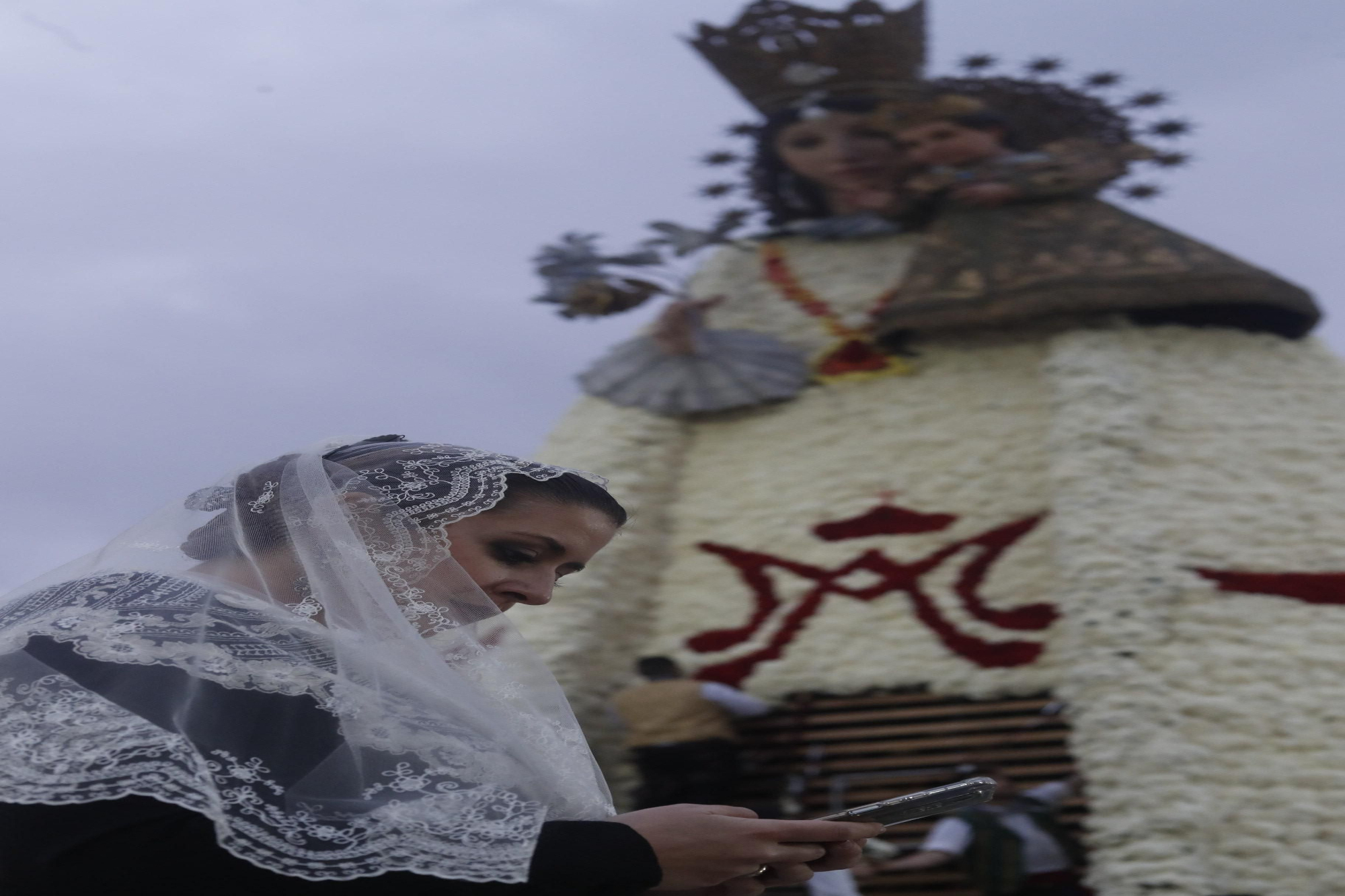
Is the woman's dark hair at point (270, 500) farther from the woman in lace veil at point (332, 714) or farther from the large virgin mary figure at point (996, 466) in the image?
the large virgin mary figure at point (996, 466)

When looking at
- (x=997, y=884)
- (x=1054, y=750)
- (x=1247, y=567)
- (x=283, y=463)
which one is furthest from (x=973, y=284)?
(x=283, y=463)

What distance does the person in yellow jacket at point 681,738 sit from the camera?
15.4 ft

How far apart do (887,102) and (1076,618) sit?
3.15 m

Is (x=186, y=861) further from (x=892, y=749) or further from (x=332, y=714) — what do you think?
(x=892, y=749)

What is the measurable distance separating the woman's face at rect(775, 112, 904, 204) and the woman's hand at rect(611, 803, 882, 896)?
18.7 ft

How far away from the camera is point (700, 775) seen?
4.70 m

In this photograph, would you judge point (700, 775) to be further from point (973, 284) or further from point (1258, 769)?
point (973, 284)

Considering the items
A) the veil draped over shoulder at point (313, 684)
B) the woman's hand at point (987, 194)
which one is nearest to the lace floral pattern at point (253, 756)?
the veil draped over shoulder at point (313, 684)

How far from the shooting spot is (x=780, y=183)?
7023 mm

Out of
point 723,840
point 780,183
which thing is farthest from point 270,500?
point 780,183

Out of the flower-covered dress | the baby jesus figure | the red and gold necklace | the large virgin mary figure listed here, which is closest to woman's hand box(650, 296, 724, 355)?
the large virgin mary figure

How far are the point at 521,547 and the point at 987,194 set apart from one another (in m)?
5.22

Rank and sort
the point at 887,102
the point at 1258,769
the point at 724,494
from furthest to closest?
the point at 887,102 < the point at 724,494 < the point at 1258,769

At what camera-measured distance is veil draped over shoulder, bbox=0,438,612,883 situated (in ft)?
4.10
